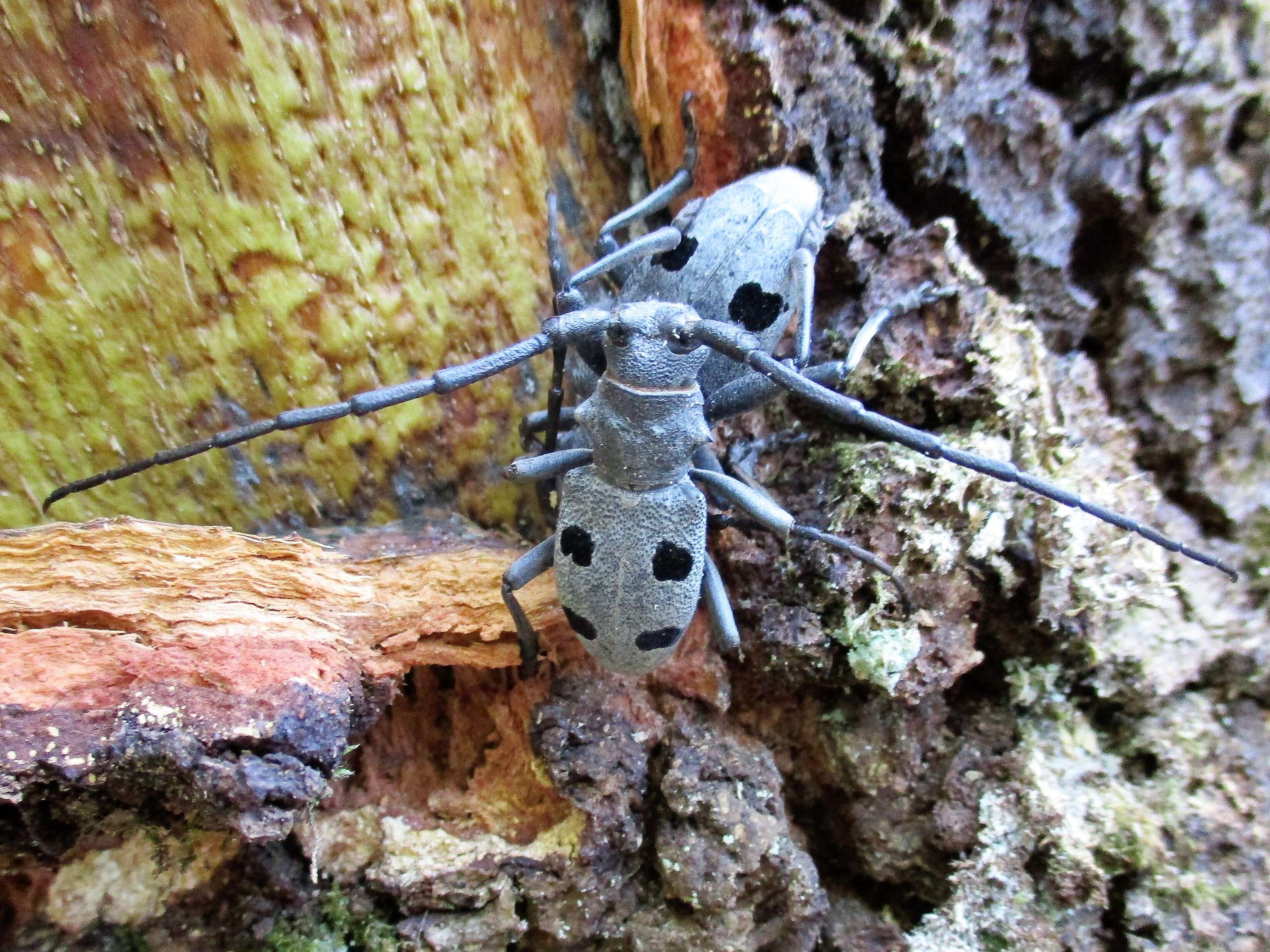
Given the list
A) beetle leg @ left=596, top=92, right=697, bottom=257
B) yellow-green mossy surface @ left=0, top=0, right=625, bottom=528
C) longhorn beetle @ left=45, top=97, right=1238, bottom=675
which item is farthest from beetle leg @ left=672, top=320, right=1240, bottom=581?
yellow-green mossy surface @ left=0, top=0, right=625, bottom=528

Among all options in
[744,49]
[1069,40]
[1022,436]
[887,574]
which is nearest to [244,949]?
[887,574]

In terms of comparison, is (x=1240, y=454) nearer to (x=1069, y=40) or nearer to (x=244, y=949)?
(x=1069, y=40)

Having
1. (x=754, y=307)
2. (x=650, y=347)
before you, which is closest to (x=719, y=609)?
(x=650, y=347)

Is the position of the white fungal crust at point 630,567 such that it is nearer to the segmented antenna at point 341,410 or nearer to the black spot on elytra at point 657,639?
the black spot on elytra at point 657,639

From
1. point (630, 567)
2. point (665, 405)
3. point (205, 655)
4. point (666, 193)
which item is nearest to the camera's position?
point (205, 655)

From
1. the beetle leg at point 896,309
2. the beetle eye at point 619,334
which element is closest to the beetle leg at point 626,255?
the beetle eye at point 619,334

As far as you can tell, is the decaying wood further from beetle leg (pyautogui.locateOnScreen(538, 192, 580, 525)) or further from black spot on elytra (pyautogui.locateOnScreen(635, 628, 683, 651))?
beetle leg (pyautogui.locateOnScreen(538, 192, 580, 525))

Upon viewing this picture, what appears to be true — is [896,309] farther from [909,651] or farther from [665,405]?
[909,651]
